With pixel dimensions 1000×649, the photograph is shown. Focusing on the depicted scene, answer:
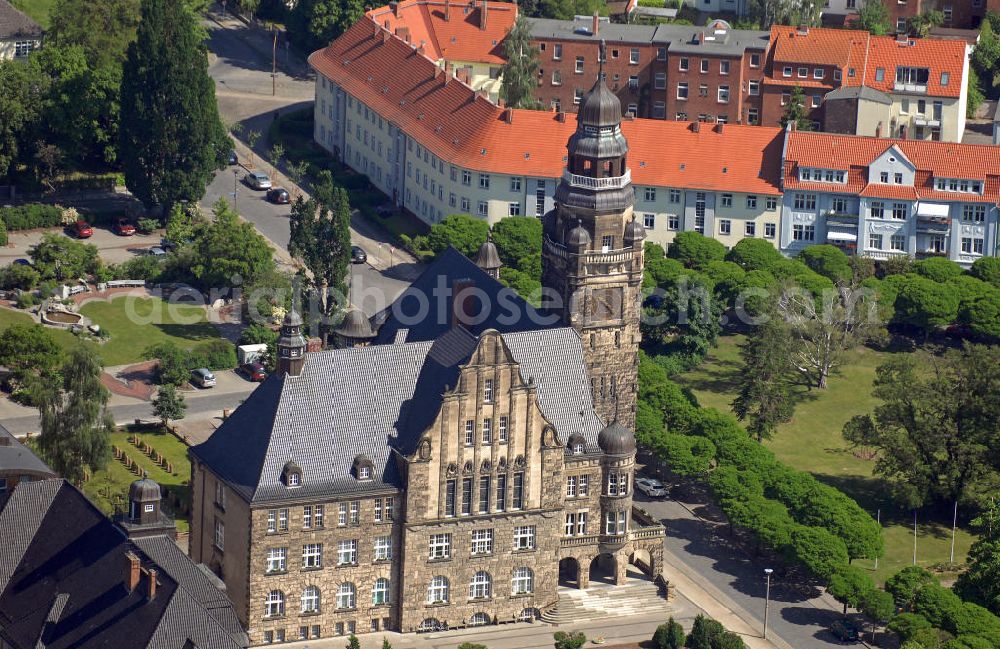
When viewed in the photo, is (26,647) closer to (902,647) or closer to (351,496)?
(351,496)

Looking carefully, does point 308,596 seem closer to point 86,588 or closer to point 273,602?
point 273,602

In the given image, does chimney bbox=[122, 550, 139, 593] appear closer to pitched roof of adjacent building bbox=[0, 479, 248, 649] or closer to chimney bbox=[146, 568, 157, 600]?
pitched roof of adjacent building bbox=[0, 479, 248, 649]

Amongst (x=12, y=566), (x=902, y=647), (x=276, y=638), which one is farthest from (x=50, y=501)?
(x=902, y=647)

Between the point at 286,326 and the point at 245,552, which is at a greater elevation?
the point at 286,326

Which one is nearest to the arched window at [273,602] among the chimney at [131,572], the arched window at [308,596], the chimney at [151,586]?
the arched window at [308,596]

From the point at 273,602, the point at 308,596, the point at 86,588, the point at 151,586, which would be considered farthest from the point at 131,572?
the point at 308,596

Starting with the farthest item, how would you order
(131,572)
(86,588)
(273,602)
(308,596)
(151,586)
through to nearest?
(308,596) → (273,602) → (86,588) → (131,572) → (151,586)
